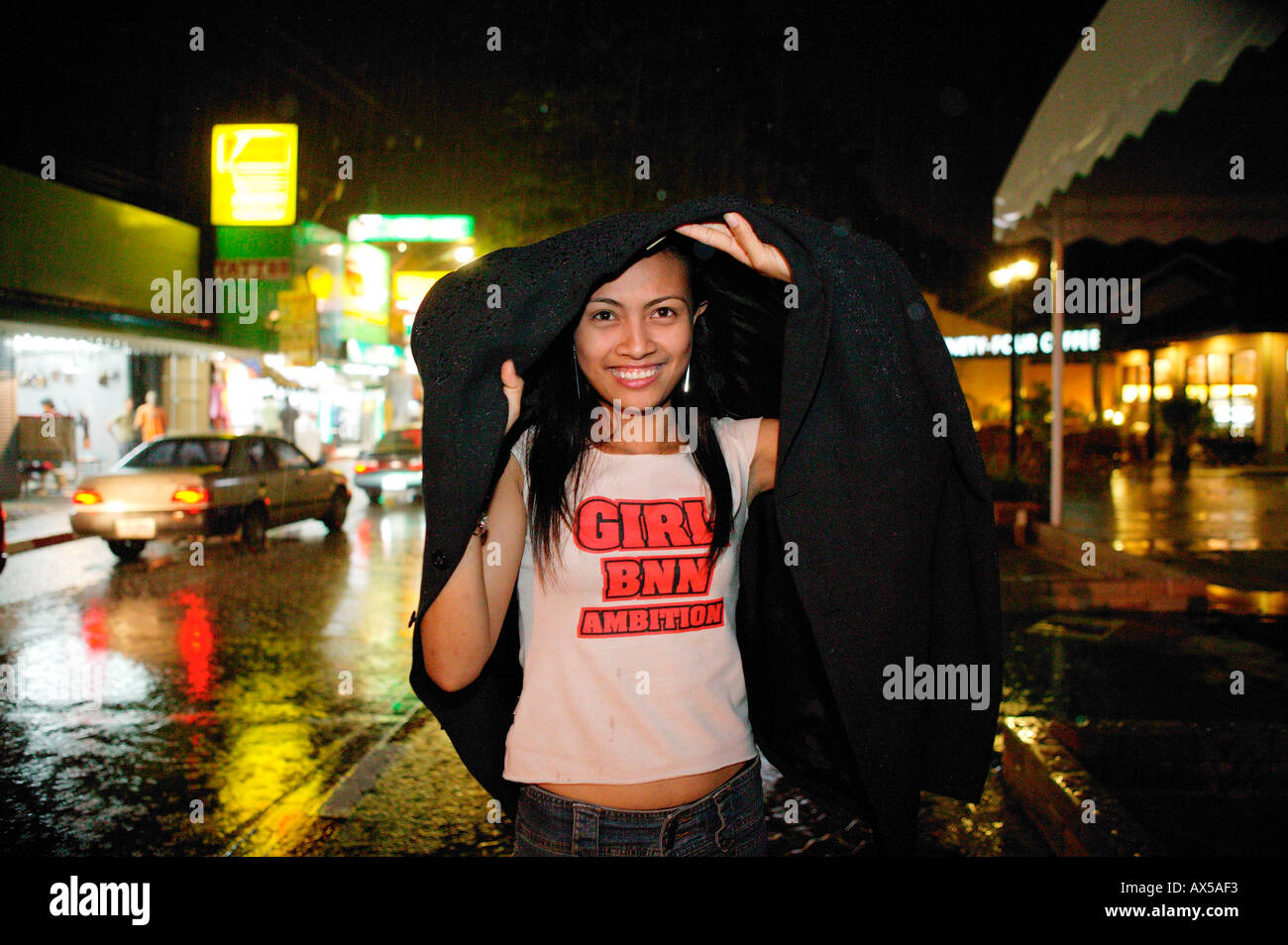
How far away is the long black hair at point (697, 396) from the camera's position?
73.5 inches

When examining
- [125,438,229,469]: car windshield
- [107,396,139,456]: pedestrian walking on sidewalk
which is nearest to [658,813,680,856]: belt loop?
[125,438,229,469]: car windshield

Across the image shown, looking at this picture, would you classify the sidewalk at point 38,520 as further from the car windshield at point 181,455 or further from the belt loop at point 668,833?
the belt loop at point 668,833

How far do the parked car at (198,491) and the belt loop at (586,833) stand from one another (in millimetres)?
11292

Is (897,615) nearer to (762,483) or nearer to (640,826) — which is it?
(762,483)

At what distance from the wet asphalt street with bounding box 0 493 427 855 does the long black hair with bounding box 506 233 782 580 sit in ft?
9.93

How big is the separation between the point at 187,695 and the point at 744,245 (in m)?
6.05

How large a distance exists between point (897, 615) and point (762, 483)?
0.52 meters

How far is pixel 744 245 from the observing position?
166 cm

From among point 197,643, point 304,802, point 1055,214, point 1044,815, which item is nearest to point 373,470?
point 197,643

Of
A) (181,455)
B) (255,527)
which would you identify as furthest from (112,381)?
(255,527)

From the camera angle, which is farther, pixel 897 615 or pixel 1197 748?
pixel 1197 748

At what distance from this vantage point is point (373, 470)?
61.7 feet

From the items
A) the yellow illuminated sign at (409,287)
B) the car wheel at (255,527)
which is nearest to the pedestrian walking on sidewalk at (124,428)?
the yellow illuminated sign at (409,287)
